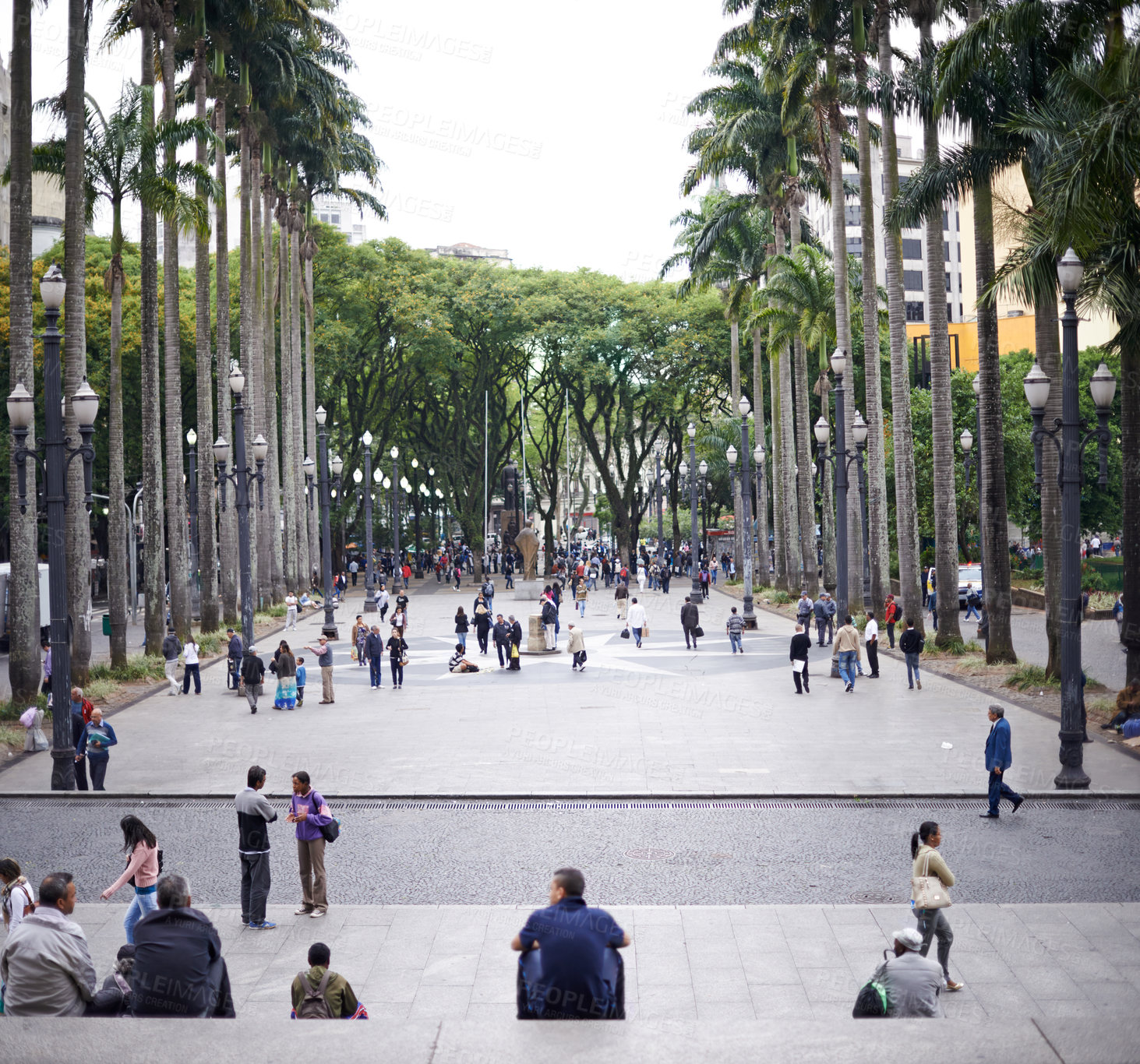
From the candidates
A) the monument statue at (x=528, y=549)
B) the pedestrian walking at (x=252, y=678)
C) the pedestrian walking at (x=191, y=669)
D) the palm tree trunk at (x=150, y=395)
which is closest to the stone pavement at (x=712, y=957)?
the pedestrian walking at (x=252, y=678)

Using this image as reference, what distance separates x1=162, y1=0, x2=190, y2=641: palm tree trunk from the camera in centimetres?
2833

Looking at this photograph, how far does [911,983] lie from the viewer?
284 inches

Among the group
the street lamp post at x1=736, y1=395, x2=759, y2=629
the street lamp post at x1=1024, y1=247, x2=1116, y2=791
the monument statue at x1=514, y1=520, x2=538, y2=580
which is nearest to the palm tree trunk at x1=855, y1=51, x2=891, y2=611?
the street lamp post at x1=736, y1=395, x2=759, y2=629

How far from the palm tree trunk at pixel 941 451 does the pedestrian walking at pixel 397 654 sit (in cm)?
1198

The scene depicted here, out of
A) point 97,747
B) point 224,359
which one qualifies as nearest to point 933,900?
point 97,747

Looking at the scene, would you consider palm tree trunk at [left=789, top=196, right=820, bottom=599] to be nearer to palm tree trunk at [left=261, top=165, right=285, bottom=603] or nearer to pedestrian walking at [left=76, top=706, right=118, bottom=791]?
palm tree trunk at [left=261, top=165, right=285, bottom=603]

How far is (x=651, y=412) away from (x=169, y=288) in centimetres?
3659

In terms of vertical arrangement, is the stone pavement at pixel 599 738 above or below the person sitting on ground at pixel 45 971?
below

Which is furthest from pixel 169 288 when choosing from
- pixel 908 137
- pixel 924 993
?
pixel 908 137

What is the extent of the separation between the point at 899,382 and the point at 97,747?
68.4ft

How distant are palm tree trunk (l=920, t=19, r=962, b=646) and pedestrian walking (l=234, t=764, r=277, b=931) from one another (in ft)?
65.1

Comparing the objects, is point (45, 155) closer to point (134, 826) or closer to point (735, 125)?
point (134, 826)

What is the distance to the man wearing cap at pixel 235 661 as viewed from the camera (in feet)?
81.0

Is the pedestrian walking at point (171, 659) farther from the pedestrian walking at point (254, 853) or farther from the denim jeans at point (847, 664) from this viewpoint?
the pedestrian walking at point (254, 853)
